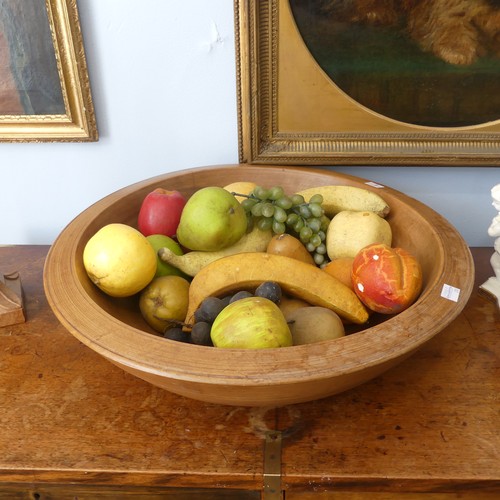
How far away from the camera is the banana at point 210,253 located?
2.47 ft

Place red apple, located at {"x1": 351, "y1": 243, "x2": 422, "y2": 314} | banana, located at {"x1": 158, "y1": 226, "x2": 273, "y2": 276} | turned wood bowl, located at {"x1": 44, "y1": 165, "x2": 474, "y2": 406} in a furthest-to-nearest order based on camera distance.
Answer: banana, located at {"x1": 158, "y1": 226, "x2": 273, "y2": 276}
red apple, located at {"x1": 351, "y1": 243, "x2": 422, "y2": 314}
turned wood bowl, located at {"x1": 44, "y1": 165, "x2": 474, "y2": 406}

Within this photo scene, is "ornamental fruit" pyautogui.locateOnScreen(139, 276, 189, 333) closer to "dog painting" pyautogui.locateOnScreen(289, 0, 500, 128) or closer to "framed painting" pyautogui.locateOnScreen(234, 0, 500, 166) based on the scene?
"framed painting" pyautogui.locateOnScreen(234, 0, 500, 166)

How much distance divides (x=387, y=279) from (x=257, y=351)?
0.71 ft

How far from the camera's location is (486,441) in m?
0.59

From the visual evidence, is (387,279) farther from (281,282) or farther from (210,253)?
(210,253)

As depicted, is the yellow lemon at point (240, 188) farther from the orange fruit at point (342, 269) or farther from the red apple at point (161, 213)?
the orange fruit at point (342, 269)

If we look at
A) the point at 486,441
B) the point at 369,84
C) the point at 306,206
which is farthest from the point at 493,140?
the point at 486,441

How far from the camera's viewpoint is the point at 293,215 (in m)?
0.77

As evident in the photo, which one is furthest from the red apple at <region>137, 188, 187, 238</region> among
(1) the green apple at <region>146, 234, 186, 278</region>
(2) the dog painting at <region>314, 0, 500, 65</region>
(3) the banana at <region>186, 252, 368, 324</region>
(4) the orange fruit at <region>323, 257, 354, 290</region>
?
(2) the dog painting at <region>314, 0, 500, 65</region>

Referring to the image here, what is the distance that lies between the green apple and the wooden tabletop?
0.16 metres

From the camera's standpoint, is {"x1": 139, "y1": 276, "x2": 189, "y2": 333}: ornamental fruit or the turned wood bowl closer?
the turned wood bowl

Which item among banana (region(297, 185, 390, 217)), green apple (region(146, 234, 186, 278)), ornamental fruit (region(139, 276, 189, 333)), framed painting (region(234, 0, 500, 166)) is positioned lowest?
ornamental fruit (region(139, 276, 189, 333))

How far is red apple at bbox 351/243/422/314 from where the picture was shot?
25.1 inches

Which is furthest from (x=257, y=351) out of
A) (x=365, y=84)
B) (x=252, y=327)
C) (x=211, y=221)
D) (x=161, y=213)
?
(x=365, y=84)
